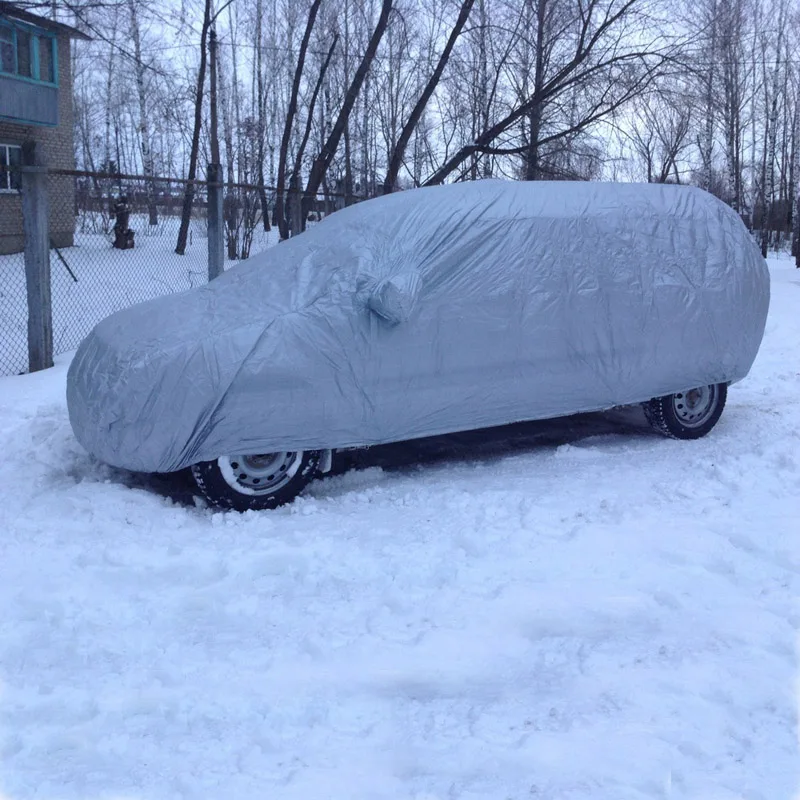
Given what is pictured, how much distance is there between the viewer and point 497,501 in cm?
511

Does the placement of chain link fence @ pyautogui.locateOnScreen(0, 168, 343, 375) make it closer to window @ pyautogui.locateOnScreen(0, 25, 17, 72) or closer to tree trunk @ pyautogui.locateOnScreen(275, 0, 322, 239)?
tree trunk @ pyautogui.locateOnScreen(275, 0, 322, 239)

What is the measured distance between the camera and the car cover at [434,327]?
15.8 ft

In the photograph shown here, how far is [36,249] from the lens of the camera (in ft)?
25.1

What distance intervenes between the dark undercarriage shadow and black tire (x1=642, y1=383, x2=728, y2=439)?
0.33 m

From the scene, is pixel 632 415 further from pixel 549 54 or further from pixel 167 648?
pixel 549 54

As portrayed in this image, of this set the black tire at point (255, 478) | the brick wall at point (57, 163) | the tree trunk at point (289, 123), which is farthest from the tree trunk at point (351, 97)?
the black tire at point (255, 478)

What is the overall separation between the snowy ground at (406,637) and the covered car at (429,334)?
1.43 ft

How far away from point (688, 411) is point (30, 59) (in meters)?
21.8

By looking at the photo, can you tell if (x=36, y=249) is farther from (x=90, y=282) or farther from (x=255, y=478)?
(x=90, y=282)

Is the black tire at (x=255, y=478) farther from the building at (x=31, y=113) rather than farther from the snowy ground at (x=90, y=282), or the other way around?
the building at (x=31, y=113)

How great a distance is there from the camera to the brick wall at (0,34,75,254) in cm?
2127

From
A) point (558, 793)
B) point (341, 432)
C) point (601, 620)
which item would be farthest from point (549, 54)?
point (558, 793)

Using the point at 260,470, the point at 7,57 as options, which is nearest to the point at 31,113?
the point at 7,57

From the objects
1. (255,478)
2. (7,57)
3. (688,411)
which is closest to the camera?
(255,478)
